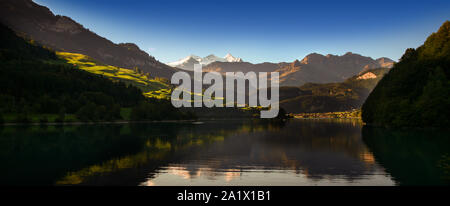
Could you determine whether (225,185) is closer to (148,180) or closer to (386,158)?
(148,180)

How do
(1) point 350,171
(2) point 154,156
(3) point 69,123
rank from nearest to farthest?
(1) point 350,171
(2) point 154,156
(3) point 69,123

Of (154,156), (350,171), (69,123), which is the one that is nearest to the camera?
(350,171)

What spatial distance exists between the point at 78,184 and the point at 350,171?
2570 centimetres

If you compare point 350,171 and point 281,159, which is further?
point 281,159

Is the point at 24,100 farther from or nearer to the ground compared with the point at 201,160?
farther from the ground

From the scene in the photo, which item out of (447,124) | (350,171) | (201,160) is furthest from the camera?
(447,124)

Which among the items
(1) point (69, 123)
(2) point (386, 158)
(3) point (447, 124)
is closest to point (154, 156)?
(2) point (386, 158)

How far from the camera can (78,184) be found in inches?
1005

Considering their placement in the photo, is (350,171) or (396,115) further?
(396,115)
